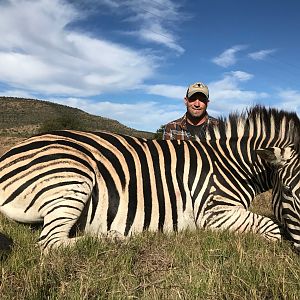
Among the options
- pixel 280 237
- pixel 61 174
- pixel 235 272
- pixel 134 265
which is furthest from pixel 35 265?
pixel 280 237

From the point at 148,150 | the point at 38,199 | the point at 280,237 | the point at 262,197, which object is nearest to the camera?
the point at 38,199

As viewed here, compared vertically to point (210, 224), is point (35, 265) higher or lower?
lower

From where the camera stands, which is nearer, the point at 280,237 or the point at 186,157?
the point at 280,237

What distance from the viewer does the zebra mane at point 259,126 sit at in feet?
14.2

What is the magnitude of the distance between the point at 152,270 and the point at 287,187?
153cm

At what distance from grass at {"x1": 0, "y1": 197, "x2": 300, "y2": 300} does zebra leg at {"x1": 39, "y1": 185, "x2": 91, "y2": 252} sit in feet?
0.46

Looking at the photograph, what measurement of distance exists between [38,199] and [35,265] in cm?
86

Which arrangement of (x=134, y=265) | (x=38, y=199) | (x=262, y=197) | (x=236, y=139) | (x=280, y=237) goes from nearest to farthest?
(x=134, y=265)
(x=38, y=199)
(x=280, y=237)
(x=236, y=139)
(x=262, y=197)

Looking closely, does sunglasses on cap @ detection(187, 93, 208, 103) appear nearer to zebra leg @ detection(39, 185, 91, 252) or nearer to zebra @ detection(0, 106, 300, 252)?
zebra @ detection(0, 106, 300, 252)

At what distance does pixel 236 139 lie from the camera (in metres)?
4.57

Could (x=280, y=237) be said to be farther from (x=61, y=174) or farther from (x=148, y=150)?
(x=61, y=174)

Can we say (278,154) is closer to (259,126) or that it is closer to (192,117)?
(259,126)

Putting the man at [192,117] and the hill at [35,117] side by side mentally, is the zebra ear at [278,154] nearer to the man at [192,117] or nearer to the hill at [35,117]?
the man at [192,117]

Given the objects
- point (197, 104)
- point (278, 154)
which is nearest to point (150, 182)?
point (278, 154)
